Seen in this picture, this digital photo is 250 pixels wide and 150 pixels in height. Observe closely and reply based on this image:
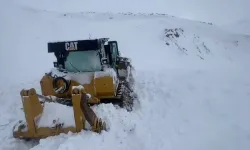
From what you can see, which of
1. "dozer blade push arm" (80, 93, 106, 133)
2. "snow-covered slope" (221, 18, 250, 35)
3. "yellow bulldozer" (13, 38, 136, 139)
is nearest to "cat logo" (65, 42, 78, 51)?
"yellow bulldozer" (13, 38, 136, 139)

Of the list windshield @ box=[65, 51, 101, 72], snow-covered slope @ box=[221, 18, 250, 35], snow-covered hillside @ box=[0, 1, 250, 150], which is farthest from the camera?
snow-covered slope @ box=[221, 18, 250, 35]

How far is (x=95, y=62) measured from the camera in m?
7.04

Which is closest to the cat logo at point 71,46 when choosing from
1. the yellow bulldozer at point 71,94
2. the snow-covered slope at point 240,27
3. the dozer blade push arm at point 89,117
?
the yellow bulldozer at point 71,94

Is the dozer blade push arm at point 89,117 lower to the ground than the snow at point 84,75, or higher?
lower

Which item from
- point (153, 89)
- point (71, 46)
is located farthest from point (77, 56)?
point (153, 89)

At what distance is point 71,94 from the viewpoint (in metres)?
6.09

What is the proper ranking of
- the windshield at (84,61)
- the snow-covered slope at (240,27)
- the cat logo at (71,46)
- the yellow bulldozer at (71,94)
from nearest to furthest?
the yellow bulldozer at (71,94)
the cat logo at (71,46)
the windshield at (84,61)
the snow-covered slope at (240,27)

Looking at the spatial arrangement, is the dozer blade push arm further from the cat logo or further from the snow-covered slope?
the snow-covered slope

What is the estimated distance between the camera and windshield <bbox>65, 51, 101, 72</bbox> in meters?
7.00

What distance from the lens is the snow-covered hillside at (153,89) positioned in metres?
6.14

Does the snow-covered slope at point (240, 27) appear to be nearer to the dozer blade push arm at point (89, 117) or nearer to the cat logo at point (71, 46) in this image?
→ the cat logo at point (71, 46)

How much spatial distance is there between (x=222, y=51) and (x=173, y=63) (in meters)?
6.82

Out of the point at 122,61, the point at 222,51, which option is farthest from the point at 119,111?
the point at 222,51

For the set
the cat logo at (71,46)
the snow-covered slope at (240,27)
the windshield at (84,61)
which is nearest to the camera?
the cat logo at (71,46)
